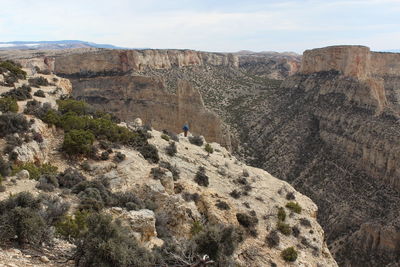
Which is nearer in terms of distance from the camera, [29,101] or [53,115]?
[53,115]

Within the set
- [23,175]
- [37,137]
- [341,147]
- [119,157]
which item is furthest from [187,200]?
[341,147]

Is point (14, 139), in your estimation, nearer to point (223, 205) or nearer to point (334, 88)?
point (223, 205)

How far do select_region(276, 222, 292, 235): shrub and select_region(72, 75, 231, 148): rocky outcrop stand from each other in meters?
25.2

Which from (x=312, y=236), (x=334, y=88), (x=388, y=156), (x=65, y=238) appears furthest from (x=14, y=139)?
(x=334, y=88)

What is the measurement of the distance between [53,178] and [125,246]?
645cm

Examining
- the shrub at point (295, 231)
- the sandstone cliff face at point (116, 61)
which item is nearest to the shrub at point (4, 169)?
the shrub at point (295, 231)

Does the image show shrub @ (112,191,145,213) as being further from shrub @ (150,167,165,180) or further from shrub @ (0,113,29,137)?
shrub @ (0,113,29,137)

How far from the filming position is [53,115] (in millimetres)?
20047

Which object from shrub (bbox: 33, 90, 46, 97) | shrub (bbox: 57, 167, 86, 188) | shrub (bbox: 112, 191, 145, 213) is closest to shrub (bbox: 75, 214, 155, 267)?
shrub (bbox: 112, 191, 145, 213)

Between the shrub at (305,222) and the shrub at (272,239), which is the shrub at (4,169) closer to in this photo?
the shrub at (272,239)

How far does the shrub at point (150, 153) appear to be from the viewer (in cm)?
2072

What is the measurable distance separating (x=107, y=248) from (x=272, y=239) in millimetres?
10196

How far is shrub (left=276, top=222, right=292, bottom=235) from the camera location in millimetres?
18031

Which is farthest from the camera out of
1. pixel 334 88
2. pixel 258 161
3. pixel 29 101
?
pixel 334 88
